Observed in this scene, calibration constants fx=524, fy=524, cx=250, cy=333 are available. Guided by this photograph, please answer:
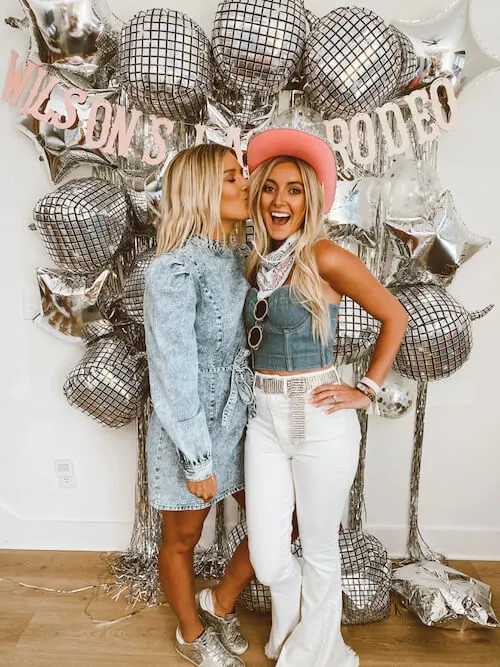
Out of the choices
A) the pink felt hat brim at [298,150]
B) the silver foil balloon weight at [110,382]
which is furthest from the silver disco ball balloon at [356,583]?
the pink felt hat brim at [298,150]

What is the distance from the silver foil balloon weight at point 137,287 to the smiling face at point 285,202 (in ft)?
1.50

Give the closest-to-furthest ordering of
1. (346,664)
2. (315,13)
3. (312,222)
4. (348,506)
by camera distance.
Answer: (312,222), (346,664), (315,13), (348,506)

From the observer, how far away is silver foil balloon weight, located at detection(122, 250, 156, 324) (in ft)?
5.11

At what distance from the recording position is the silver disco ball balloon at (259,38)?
1329 millimetres

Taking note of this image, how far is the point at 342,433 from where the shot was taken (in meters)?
1.30

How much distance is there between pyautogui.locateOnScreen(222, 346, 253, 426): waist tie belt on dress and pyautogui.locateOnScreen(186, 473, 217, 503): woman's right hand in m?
0.15

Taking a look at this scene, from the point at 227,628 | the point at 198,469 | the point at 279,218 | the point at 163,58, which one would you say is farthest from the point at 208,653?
the point at 163,58

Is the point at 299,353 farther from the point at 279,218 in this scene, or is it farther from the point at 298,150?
the point at 298,150

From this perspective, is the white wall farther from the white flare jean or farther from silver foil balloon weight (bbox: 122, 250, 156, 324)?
the white flare jean

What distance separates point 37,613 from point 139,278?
118 centimetres

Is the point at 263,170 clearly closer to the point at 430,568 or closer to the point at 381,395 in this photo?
the point at 381,395

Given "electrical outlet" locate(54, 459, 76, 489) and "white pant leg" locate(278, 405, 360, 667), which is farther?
"electrical outlet" locate(54, 459, 76, 489)

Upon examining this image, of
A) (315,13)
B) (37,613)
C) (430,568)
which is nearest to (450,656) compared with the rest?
(430,568)

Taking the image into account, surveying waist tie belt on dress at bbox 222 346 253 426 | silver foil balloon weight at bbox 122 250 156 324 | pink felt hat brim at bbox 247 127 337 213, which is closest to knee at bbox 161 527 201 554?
waist tie belt on dress at bbox 222 346 253 426
